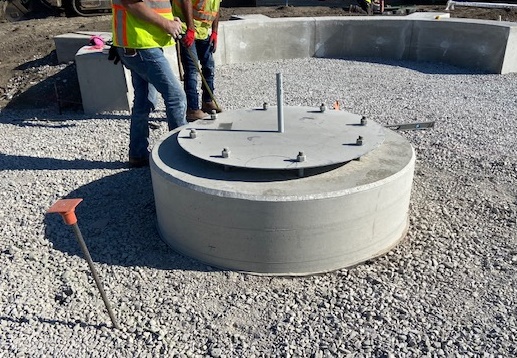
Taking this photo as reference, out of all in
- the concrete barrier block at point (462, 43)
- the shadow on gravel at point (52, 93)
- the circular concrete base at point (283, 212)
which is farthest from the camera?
the concrete barrier block at point (462, 43)

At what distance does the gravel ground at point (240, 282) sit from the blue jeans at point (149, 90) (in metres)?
0.34

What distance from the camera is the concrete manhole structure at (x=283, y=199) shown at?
2719 mm

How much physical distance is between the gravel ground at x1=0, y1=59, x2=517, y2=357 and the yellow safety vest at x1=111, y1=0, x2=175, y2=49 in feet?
3.72

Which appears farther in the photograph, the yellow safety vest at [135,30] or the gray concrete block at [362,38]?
the gray concrete block at [362,38]

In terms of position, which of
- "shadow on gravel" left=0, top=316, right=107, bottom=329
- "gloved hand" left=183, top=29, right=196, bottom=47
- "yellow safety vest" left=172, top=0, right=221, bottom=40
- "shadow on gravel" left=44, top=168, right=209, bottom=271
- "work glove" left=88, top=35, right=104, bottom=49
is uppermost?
"yellow safety vest" left=172, top=0, right=221, bottom=40

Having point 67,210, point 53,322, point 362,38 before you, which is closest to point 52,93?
point 53,322

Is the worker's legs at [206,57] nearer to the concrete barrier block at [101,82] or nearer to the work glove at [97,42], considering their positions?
the concrete barrier block at [101,82]

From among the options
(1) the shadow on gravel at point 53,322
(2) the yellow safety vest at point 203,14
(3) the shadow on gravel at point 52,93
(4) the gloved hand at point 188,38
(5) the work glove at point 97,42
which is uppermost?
(2) the yellow safety vest at point 203,14

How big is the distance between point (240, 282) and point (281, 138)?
3.31 feet

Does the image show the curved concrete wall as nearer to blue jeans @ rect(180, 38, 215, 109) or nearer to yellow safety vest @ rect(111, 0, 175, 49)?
blue jeans @ rect(180, 38, 215, 109)

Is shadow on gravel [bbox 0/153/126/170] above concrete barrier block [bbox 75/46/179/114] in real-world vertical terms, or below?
below

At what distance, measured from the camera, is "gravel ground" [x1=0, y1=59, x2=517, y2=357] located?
2449 millimetres

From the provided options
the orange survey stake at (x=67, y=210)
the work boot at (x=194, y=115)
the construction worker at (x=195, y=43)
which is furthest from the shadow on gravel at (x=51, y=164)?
the orange survey stake at (x=67, y=210)

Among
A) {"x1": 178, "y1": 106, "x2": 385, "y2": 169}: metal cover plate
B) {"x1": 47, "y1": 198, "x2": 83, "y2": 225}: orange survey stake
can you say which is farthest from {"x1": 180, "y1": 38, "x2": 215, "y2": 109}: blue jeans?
{"x1": 47, "y1": 198, "x2": 83, "y2": 225}: orange survey stake
